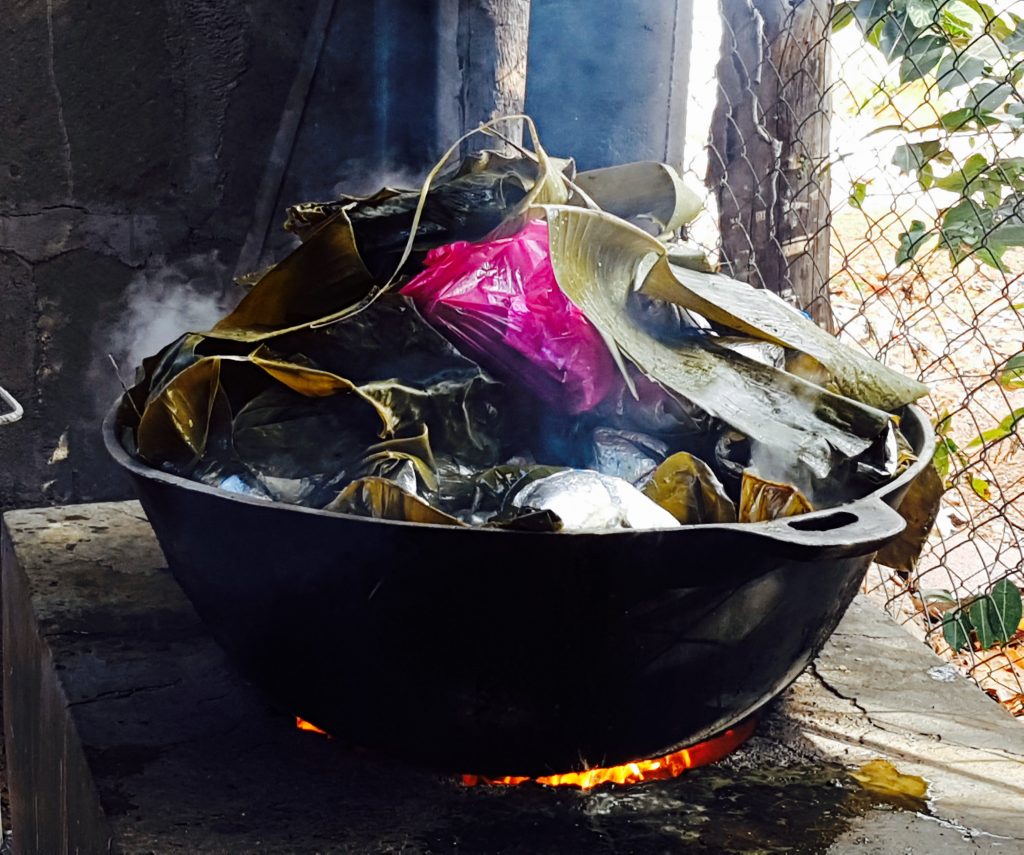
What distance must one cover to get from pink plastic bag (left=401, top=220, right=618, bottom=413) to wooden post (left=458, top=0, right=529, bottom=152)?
1.28 m

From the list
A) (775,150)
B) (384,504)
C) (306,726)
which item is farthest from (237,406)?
(775,150)

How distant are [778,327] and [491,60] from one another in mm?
1473

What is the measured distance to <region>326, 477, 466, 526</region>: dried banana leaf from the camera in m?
1.24

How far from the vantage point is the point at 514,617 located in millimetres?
1226

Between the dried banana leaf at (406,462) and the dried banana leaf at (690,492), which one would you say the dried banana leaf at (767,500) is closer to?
the dried banana leaf at (690,492)

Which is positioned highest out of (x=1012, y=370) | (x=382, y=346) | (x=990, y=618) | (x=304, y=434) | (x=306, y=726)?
(x=382, y=346)

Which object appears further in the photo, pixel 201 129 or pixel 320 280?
pixel 201 129

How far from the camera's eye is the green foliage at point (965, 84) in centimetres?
291

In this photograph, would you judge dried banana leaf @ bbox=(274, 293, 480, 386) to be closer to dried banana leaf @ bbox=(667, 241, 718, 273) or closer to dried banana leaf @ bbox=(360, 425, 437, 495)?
dried banana leaf @ bbox=(360, 425, 437, 495)

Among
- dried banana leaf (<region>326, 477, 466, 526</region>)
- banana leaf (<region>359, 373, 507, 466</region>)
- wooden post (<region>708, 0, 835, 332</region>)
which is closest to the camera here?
dried banana leaf (<region>326, 477, 466, 526</region>)

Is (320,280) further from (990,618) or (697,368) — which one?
(990,618)

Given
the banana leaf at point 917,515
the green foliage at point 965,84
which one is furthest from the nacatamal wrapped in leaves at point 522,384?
the green foliage at point 965,84

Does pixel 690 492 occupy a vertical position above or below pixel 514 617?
above

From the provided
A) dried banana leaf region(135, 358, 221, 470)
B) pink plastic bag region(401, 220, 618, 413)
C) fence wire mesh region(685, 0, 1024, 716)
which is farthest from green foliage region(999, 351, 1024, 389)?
dried banana leaf region(135, 358, 221, 470)
